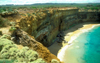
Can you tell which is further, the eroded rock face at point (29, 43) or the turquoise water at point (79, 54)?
the turquoise water at point (79, 54)

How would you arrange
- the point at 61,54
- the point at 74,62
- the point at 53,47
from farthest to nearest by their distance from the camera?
the point at 53,47
the point at 61,54
the point at 74,62

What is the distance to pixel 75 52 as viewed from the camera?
2264 cm

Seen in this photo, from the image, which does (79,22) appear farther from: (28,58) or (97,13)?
(28,58)

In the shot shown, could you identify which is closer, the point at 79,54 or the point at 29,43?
the point at 29,43

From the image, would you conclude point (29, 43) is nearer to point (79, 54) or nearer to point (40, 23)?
point (40, 23)

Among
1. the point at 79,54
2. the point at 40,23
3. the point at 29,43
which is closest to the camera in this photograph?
the point at 29,43

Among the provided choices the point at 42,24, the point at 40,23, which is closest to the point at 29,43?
the point at 40,23

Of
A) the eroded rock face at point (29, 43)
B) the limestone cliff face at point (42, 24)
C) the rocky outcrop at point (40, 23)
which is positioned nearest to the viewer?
the eroded rock face at point (29, 43)

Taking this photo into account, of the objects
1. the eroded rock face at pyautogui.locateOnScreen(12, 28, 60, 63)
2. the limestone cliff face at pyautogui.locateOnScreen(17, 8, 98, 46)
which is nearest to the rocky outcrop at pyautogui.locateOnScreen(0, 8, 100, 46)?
the limestone cliff face at pyautogui.locateOnScreen(17, 8, 98, 46)

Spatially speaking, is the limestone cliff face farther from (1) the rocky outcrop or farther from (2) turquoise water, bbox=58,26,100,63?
(2) turquoise water, bbox=58,26,100,63

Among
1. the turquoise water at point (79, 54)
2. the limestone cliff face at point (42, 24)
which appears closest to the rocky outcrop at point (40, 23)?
the limestone cliff face at point (42, 24)

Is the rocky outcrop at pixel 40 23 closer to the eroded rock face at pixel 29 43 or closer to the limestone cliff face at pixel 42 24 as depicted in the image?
the limestone cliff face at pixel 42 24

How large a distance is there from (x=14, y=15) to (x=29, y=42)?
31.1ft

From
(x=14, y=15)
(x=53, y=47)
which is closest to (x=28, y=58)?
(x=14, y=15)
